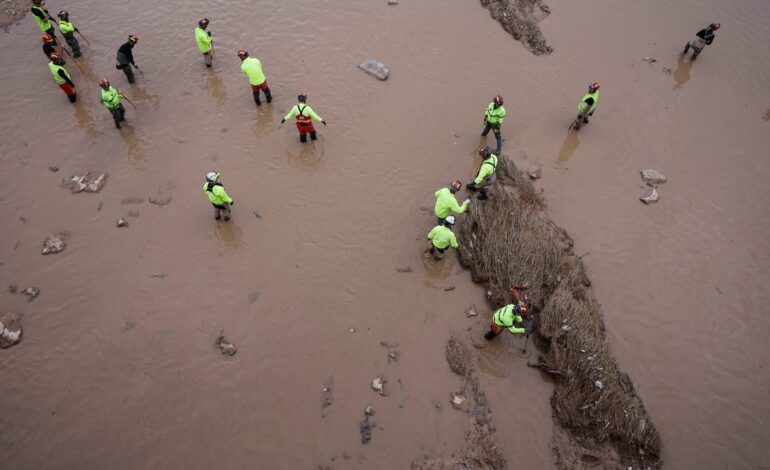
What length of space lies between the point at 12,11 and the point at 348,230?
14966 mm

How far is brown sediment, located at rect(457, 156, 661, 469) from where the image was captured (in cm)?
769

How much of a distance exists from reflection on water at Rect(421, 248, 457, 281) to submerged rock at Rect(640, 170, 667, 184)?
5926 mm

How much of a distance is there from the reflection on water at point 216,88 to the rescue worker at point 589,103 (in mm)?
10207

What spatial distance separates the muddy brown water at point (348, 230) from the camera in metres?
7.96

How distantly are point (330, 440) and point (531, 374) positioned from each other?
4.04 metres

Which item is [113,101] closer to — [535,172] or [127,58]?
[127,58]

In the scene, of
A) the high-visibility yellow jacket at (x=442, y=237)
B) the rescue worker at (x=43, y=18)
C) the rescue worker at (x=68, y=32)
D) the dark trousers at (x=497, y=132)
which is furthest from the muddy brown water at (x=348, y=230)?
the rescue worker at (x=43, y=18)

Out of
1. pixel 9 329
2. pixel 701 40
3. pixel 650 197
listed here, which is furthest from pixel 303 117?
pixel 701 40

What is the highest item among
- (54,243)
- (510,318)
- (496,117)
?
(496,117)

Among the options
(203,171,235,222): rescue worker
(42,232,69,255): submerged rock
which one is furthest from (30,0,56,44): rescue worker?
(203,171,235,222): rescue worker

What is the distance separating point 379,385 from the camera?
8188 millimetres

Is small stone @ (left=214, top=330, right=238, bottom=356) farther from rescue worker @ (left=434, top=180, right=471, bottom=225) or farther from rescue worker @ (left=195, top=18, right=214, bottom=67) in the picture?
rescue worker @ (left=195, top=18, right=214, bottom=67)

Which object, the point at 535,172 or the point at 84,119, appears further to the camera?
the point at 84,119

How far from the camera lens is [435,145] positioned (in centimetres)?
1213
